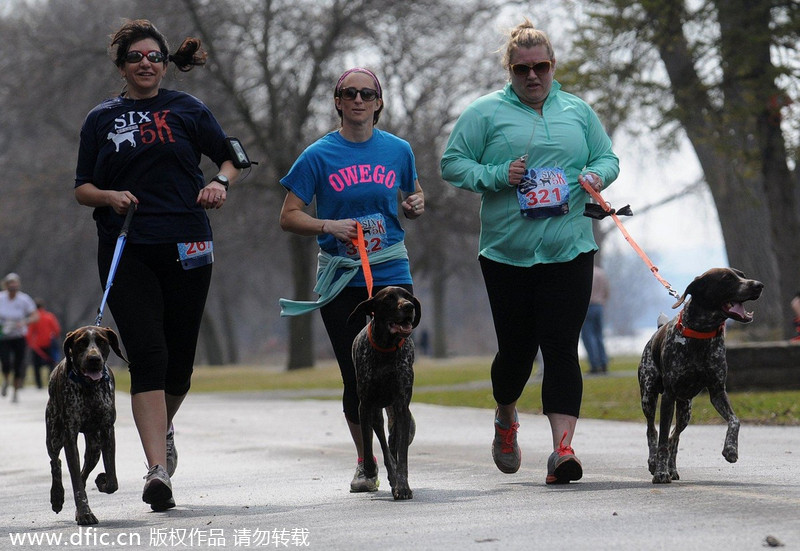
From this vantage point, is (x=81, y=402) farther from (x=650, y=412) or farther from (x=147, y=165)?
(x=650, y=412)

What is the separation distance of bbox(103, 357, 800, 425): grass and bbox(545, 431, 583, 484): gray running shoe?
4.91 meters

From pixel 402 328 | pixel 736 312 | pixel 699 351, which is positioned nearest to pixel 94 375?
pixel 402 328

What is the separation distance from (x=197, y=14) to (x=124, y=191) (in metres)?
24.9

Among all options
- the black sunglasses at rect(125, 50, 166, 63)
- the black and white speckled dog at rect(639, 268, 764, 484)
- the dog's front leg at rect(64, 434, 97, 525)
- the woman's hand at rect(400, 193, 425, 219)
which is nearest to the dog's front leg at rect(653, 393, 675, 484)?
the black and white speckled dog at rect(639, 268, 764, 484)

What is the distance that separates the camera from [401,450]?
22.9 ft

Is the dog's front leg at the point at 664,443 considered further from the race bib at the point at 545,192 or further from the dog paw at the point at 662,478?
the race bib at the point at 545,192

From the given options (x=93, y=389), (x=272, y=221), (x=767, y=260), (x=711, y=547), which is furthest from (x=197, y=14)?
(x=711, y=547)

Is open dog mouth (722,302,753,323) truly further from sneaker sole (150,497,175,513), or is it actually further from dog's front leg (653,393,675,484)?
sneaker sole (150,497,175,513)

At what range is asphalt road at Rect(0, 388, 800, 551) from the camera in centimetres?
559

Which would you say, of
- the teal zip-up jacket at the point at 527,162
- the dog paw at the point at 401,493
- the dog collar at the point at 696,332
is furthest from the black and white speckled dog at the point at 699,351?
the dog paw at the point at 401,493

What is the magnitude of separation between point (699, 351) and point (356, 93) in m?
2.16

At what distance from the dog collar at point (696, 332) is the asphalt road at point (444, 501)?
27.6 inches

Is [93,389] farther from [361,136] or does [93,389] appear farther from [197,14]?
[197,14]

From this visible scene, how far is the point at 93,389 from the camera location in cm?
667
